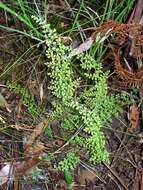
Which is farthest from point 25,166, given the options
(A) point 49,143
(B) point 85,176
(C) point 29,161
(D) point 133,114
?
(D) point 133,114

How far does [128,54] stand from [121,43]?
0.10 m

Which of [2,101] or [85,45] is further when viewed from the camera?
[2,101]

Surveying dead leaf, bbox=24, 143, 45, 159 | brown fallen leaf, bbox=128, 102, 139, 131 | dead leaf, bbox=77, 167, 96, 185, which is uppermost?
brown fallen leaf, bbox=128, 102, 139, 131

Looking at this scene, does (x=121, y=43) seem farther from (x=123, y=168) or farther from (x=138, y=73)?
(x=123, y=168)

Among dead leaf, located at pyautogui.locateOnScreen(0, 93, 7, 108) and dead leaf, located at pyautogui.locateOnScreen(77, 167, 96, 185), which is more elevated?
dead leaf, located at pyautogui.locateOnScreen(0, 93, 7, 108)

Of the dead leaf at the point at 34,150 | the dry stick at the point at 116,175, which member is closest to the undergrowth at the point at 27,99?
the dead leaf at the point at 34,150

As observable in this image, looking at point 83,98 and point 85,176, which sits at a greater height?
point 83,98

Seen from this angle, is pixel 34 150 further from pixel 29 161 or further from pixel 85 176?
pixel 85 176

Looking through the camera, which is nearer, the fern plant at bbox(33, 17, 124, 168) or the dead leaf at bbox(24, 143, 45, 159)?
the fern plant at bbox(33, 17, 124, 168)

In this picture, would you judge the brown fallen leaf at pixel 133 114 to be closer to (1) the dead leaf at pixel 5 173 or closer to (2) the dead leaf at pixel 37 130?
(2) the dead leaf at pixel 37 130

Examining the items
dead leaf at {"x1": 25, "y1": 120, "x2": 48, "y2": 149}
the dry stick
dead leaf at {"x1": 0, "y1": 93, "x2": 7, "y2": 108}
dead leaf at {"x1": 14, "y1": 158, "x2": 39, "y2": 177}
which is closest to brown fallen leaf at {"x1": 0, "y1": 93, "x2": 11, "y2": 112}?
dead leaf at {"x1": 0, "y1": 93, "x2": 7, "y2": 108}

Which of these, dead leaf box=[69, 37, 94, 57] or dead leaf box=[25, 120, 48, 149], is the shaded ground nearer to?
dead leaf box=[25, 120, 48, 149]

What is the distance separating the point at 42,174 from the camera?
1889 millimetres

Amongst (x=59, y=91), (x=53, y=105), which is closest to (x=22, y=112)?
(x=53, y=105)
